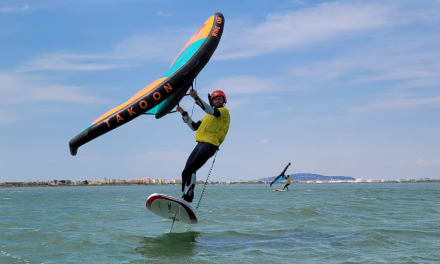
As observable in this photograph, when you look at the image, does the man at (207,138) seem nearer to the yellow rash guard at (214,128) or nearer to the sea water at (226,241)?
the yellow rash guard at (214,128)

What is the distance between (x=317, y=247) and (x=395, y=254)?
4.41 ft

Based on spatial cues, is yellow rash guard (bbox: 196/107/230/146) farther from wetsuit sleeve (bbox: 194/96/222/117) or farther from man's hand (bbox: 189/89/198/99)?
man's hand (bbox: 189/89/198/99)

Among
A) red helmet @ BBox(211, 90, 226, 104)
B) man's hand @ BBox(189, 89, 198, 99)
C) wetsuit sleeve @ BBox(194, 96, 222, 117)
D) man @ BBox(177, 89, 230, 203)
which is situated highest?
red helmet @ BBox(211, 90, 226, 104)

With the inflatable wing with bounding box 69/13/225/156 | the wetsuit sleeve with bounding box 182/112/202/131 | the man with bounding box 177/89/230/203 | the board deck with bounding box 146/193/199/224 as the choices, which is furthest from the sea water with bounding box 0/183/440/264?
the wetsuit sleeve with bounding box 182/112/202/131

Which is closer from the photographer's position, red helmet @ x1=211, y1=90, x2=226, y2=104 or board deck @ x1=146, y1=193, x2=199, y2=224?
board deck @ x1=146, y1=193, x2=199, y2=224

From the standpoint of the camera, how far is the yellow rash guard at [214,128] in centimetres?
769

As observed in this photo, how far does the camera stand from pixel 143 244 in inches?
302

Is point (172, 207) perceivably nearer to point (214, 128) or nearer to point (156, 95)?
point (214, 128)

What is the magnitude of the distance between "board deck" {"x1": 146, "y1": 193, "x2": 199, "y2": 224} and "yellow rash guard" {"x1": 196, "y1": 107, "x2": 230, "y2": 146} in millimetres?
1289

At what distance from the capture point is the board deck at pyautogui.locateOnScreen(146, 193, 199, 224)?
7656mm

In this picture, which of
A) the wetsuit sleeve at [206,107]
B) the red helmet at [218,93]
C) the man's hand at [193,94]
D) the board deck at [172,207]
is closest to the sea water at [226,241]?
the board deck at [172,207]

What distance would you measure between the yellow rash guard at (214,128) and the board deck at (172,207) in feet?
4.23

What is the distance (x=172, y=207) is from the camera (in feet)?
25.8

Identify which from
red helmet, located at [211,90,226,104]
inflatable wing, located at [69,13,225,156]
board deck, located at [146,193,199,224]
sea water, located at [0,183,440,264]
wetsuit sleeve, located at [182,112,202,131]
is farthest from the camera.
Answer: wetsuit sleeve, located at [182,112,202,131]
